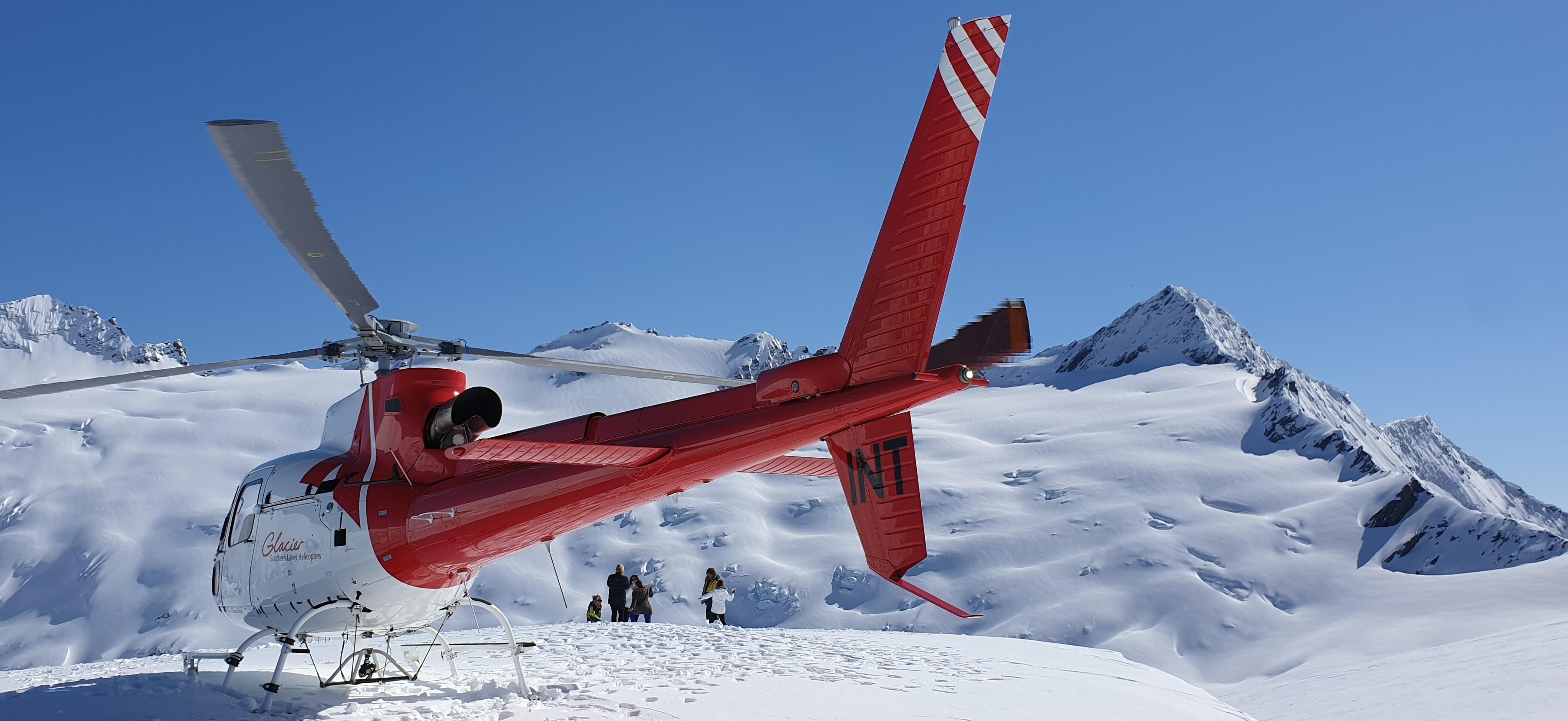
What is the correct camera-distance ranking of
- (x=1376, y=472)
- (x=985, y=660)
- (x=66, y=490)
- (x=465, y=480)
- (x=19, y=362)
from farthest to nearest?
(x=19, y=362), (x=66, y=490), (x=1376, y=472), (x=985, y=660), (x=465, y=480)

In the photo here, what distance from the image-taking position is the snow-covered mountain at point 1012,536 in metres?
37.2

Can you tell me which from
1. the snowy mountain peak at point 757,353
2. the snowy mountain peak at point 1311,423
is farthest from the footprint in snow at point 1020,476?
the snowy mountain peak at point 757,353

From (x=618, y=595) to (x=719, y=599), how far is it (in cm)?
199

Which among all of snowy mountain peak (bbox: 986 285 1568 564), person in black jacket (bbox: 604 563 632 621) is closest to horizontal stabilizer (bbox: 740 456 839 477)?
person in black jacket (bbox: 604 563 632 621)

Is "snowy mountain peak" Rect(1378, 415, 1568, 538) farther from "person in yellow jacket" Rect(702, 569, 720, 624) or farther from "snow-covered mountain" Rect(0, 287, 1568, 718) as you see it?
"person in yellow jacket" Rect(702, 569, 720, 624)

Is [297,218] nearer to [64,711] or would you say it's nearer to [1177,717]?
[64,711]

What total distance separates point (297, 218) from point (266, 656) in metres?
7.82

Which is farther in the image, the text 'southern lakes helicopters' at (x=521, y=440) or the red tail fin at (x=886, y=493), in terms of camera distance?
the red tail fin at (x=886, y=493)

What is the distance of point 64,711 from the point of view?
725cm

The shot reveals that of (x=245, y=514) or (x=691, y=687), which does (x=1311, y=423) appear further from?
(x=245, y=514)

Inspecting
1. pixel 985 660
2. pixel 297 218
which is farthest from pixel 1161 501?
pixel 297 218

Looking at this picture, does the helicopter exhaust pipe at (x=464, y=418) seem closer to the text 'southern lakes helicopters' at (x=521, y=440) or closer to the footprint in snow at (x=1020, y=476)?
the text 'southern lakes helicopters' at (x=521, y=440)

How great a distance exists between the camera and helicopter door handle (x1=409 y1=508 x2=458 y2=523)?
7816mm

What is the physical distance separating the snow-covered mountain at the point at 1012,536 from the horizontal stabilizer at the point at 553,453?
2611 cm
